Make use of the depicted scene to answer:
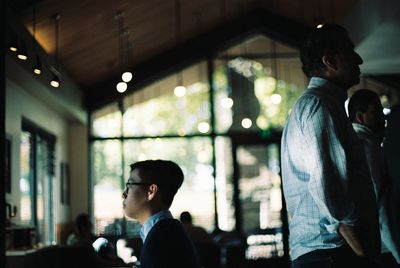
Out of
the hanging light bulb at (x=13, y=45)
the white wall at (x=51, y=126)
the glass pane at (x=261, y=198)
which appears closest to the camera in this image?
the hanging light bulb at (x=13, y=45)

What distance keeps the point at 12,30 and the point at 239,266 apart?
3.76 m

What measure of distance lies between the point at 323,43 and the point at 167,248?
708 mm

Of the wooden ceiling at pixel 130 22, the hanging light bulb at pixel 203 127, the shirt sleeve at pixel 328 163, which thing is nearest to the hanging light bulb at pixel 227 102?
Answer: the hanging light bulb at pixel 203 127

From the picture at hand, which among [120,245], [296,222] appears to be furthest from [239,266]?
[296,222]

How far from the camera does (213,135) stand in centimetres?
1273

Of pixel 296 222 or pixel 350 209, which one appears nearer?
pixel 350 209

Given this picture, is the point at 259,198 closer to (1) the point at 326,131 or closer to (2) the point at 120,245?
(2) the point at 120,245

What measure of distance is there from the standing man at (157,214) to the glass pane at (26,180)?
750 centimetres

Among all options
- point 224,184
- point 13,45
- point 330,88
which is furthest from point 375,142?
point 224,184

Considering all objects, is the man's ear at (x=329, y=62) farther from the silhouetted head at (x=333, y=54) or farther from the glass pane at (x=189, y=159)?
the glass pane at (x=189, y=159)

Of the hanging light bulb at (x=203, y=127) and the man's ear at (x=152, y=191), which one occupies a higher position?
the hanging light bulb at (x=203, y=127)

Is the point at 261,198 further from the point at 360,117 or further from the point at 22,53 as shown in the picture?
the point at 360,117

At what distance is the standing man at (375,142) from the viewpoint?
95.7 inches

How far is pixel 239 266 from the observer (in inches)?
347
